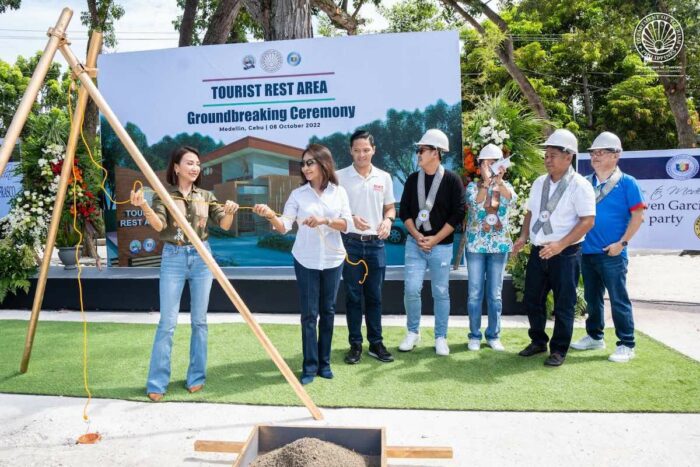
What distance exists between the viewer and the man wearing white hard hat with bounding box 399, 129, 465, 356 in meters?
4.66

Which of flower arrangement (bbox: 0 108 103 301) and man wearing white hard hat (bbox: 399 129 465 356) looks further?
flower arrangement (bbox: 0 108 103 301)

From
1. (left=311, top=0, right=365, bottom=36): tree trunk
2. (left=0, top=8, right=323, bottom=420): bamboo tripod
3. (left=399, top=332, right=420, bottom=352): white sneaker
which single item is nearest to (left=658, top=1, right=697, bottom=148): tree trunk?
(left=311, top=0, right=365, bottom=36): tree trunk

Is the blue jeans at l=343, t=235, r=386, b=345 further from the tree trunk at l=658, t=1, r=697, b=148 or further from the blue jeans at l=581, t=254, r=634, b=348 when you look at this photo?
the tree trunk at l=658, t=1, r=697, b=148

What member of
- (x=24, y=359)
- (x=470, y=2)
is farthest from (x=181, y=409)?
(x=470, y=2)

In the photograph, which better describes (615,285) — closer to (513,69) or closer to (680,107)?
(513,69)

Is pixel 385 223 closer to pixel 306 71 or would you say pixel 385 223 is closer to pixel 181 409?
pixel 181 409

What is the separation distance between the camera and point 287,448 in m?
2.58

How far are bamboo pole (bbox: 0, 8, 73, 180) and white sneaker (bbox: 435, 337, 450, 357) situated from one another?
11.4 ft

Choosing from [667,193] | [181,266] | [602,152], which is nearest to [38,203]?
[181,266]

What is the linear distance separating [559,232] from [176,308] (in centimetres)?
292

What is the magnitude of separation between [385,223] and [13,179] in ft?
30.8

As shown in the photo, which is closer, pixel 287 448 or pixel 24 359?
pixel 287 448

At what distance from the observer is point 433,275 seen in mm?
4816

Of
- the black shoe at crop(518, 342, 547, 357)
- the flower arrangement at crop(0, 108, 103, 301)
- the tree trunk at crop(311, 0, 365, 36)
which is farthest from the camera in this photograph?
the tree trunk at crop(311, 0, 365, 36)
